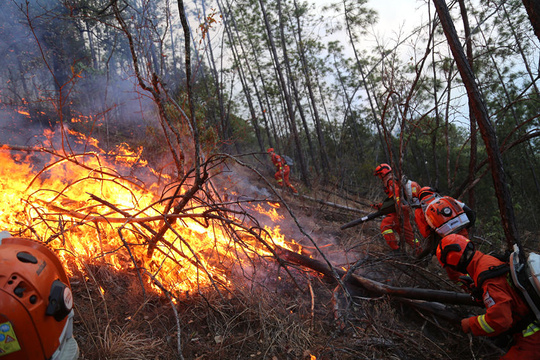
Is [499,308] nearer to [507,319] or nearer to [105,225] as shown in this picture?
[507,319]

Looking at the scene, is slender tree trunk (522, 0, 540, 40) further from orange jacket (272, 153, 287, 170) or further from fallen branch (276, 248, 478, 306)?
orange jacket (272, 153, 287, 170)

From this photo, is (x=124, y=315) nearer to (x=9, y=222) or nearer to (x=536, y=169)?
(x=9, y=222)

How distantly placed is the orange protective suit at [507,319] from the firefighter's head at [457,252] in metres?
0.34

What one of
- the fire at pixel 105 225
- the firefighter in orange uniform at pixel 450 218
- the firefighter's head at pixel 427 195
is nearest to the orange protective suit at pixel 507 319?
the firefighter in orange uniform at pixel 450 218

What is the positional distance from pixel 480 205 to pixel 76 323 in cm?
1842

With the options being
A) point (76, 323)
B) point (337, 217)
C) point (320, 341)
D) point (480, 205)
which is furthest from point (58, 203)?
point (480, 205)

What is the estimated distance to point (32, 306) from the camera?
1742 millimetres

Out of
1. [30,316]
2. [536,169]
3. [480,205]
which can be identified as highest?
[30,316]

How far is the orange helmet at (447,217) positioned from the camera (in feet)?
13.8

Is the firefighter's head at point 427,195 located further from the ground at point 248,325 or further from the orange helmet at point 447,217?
the ground at point 248,325

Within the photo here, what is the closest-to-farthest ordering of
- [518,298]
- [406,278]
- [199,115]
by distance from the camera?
[518,298]
[406,278]
[199,115]

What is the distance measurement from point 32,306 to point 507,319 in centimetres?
363

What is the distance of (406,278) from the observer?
5117 millimetres

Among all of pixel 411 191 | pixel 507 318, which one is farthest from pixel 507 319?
pixel 411 191
